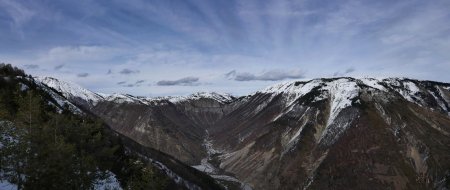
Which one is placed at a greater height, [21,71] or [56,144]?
[21,71]

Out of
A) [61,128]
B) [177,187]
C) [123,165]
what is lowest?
[177,187]

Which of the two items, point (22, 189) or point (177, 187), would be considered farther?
point (177, 187)

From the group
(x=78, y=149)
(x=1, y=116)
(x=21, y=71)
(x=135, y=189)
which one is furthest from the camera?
(x=21, y=71)

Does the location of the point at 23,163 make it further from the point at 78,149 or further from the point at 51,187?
the point at 78,149

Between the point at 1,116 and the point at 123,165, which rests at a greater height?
the point at 1,116

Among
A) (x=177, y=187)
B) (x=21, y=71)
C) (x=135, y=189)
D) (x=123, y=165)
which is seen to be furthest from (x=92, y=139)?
(x=177, y=187)

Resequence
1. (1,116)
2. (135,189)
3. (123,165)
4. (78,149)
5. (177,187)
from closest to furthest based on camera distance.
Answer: (1,116)
(78,149)
(135,189)
(123,165)
(177,187)

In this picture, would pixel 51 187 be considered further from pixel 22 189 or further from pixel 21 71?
pixel 21 71

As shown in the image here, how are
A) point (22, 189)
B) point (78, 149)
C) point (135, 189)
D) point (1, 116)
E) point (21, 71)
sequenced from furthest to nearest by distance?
point (21, 71) < point (135, 189) < point (78, 149) < point (1, 116) < point (22, 189)

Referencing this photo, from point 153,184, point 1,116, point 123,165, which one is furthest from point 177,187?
point 1,116
